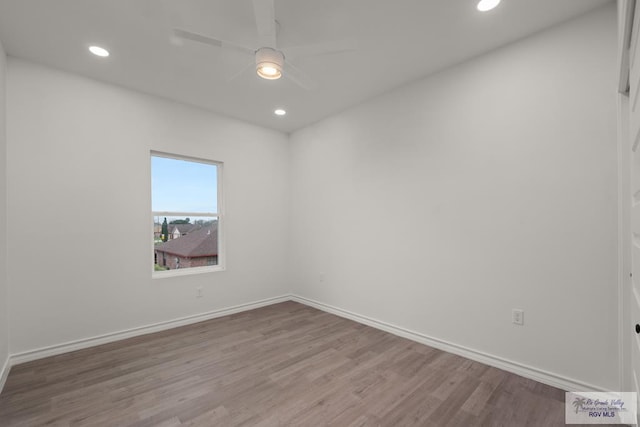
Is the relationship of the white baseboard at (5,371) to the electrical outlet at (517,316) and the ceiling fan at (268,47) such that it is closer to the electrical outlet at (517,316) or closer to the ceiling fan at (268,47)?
the ceiling fan at (268,47)

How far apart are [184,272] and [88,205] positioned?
4.19ft

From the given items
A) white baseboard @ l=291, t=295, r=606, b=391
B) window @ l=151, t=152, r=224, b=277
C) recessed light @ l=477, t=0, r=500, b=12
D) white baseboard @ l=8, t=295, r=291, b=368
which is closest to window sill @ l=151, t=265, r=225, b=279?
window @ l=151, t=152, r=224, b=277

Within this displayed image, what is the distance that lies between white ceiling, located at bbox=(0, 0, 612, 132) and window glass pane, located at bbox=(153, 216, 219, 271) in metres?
1.61

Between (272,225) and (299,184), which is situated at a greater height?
(299,184)

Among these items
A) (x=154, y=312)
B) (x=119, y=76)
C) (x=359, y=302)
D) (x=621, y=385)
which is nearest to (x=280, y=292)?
(x=359, y=302)

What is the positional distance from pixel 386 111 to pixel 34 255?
386 cm

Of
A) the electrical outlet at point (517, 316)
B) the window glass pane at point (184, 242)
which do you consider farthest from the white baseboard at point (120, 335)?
the electrical outlet at point (517, 316)

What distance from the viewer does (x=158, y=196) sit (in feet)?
11.6

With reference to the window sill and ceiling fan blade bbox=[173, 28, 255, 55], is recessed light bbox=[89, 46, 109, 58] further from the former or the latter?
the window sill

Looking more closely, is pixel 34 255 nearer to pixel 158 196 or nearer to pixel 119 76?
pixel 158 196

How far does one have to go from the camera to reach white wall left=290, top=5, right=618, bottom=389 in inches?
81.2

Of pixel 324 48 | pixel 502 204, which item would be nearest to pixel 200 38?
pixel 324 48

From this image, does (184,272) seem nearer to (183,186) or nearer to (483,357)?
(183,186)

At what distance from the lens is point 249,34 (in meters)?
2.37
